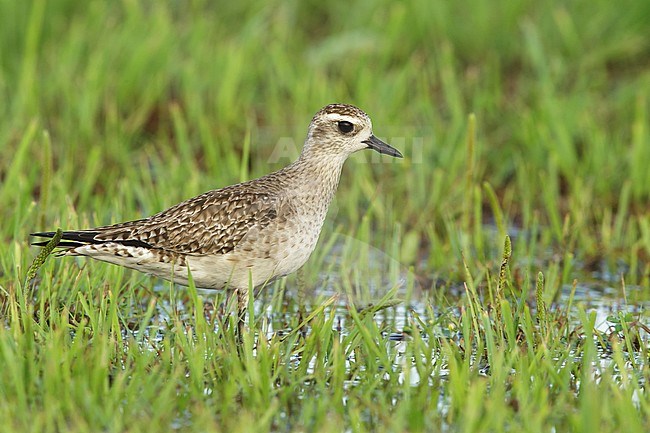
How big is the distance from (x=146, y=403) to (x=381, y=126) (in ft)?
17.8

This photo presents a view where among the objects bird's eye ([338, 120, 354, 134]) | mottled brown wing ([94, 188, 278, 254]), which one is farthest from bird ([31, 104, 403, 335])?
bird's eye ([338, 120, 354, 134])

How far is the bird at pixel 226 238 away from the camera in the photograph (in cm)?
652

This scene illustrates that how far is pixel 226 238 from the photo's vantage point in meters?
6.68

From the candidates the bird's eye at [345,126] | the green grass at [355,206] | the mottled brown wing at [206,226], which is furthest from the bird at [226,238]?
the bird's eye at [345,126]

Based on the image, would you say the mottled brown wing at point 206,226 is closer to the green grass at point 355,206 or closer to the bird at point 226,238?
the bird at point 226,238

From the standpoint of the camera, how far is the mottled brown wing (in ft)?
A: 21.8

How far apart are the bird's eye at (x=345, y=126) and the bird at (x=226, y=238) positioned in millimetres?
416

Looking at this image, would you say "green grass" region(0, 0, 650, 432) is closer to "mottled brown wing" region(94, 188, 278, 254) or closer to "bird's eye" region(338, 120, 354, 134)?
"mottled brown wing" region(94, 188, 278, 254)

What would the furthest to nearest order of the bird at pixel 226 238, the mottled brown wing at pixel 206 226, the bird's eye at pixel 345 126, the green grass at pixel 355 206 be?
the bird's eye at pixel 345 126 → the mottled brown wing at pixel 206 226 → the bird at pixel 226 238 → the green grass at pixel 355 206

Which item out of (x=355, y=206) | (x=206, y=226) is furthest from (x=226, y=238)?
(x=355, y=206)

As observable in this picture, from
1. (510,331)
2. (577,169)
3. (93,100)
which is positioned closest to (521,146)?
(577,169)

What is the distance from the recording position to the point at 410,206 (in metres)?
8.99

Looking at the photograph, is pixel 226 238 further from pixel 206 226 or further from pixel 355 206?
pixel 355 206

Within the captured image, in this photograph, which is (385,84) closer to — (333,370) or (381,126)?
(381,126)
